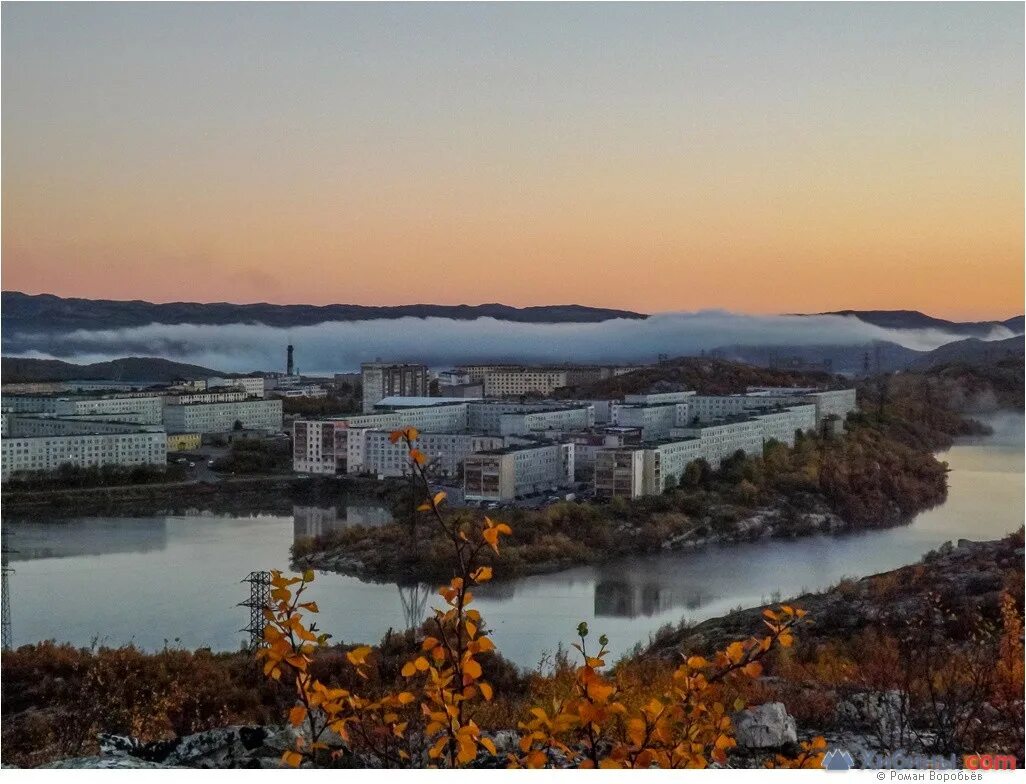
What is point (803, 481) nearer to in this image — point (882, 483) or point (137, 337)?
point (882, 483)

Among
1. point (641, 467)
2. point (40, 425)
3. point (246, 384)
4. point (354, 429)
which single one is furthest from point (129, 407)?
point (641, 467)

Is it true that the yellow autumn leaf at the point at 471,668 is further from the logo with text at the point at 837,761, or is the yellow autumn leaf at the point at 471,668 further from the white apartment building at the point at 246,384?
the white apartment building at the point at 246,384

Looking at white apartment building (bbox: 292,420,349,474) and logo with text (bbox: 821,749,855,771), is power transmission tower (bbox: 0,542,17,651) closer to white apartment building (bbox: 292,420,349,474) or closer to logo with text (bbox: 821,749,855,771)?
white apartment building (bbox: 292,420,349,474)

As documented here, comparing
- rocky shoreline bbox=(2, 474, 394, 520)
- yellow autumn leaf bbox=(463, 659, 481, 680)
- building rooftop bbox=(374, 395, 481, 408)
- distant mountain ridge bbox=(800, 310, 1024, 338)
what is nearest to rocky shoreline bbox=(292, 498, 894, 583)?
rocky shoreline bbox=(2, 474, 394, 520)

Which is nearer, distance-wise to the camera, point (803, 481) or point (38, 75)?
point (38, 75)

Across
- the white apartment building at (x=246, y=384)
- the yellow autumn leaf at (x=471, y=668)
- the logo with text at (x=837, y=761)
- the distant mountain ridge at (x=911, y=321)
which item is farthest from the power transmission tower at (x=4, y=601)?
the distant mountain ridge at (x=911, y=321)

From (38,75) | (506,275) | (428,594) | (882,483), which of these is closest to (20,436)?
(38,75)

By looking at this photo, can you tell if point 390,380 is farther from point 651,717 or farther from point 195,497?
point 651,717
